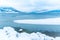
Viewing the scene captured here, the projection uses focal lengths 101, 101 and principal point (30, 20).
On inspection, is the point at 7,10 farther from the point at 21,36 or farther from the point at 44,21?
the point at 44,21

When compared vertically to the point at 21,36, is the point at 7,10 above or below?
above

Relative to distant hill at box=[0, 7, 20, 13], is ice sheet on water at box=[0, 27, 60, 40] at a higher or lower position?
lower

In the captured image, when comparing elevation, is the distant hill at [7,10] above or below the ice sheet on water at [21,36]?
above

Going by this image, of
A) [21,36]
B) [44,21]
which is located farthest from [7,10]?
[44,21]

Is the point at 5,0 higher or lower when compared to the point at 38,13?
higher

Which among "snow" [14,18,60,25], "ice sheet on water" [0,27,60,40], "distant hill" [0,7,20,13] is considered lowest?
"ice sheet on water" [0,27,60,40]

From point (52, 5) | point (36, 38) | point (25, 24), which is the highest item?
point (52, 5)

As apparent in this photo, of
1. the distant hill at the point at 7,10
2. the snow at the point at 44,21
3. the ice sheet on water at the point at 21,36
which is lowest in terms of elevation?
the ice sheet on water at the point at 21,36

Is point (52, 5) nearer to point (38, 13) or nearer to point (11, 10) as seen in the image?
point (38, 13)

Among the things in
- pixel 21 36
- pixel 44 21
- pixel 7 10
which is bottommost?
pixel 21 36

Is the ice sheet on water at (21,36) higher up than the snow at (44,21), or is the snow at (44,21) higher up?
the snow at (44,21)

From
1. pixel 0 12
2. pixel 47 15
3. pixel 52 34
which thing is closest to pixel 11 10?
pixel 0 12
